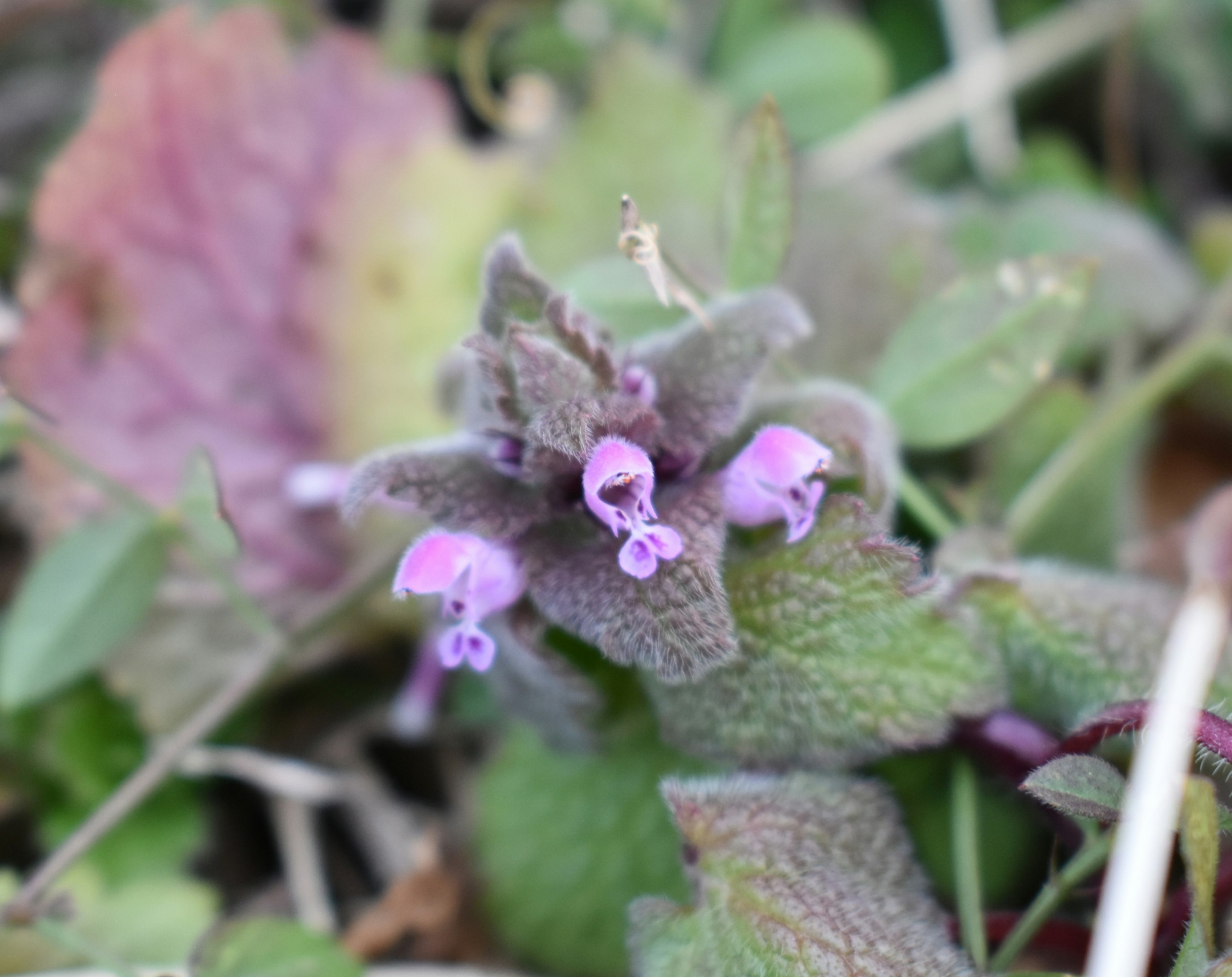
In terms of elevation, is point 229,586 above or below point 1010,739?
above

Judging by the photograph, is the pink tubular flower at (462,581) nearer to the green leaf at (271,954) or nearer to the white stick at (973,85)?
the green leaf at (271,954)

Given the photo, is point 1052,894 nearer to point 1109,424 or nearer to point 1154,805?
point 1154,805

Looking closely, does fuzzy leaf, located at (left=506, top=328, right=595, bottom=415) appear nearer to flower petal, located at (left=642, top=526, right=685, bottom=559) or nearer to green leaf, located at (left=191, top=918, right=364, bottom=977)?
flower petal, located at (left=642, top=526, right=685, bottom=559)


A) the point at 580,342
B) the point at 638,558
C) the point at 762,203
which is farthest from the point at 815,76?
the point at 638,558

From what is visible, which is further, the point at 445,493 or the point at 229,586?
the point at 229,586

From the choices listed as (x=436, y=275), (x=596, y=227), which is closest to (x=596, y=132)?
(x=596, y=227)

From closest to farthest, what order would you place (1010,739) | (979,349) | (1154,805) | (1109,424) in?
(1154,805)
(1010,739)
(979,349)
(1109,424)

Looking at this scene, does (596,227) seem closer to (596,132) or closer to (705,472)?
(596,132)
